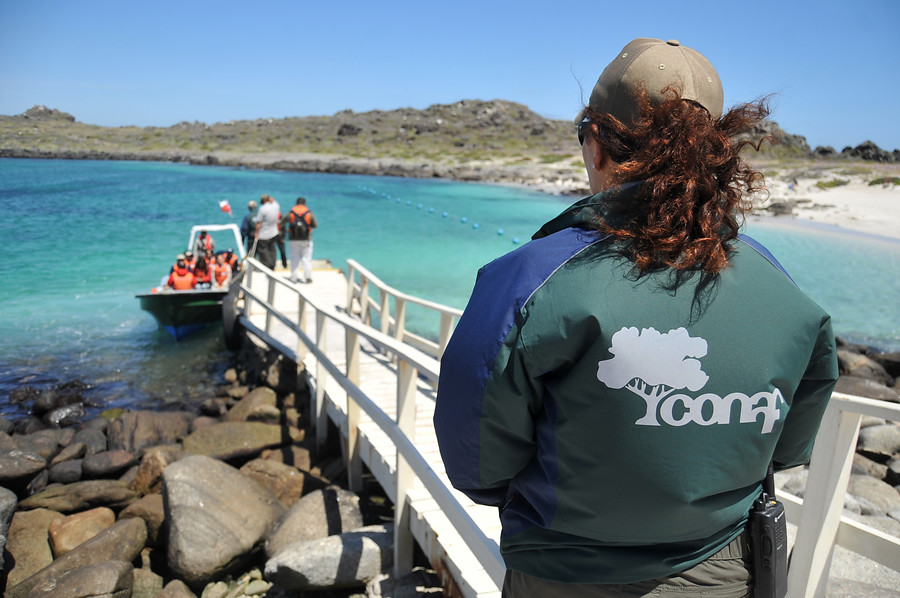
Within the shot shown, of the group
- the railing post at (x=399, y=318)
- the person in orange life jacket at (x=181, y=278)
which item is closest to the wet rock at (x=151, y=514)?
the railing post at (x=399, y=318)

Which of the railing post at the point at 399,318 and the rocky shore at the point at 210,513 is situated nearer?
the rocky shore at the point at 210,513

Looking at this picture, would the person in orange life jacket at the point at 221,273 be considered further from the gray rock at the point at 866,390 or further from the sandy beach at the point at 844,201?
the sandy beach at the point at 844,201

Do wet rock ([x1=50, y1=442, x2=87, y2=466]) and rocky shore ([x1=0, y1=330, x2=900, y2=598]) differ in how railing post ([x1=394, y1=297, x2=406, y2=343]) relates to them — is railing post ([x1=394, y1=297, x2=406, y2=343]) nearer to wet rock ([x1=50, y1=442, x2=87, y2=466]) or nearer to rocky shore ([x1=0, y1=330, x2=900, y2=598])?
rocky shore ([x1=0, y1=330, x2=900, y2=598])

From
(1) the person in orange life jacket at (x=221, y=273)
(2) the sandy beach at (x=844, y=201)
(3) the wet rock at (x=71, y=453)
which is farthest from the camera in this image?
(2) the sandy beach at (x=844, y=201)

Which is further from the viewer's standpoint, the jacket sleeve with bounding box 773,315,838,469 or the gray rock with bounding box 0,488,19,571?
the gray rock with bounding box 0,488,19,571

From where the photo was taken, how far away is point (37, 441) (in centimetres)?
791

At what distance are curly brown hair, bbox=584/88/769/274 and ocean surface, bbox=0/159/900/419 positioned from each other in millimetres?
10315

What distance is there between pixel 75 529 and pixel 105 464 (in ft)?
4.83

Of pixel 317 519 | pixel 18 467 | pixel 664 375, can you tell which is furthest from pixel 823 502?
pixel 18 467

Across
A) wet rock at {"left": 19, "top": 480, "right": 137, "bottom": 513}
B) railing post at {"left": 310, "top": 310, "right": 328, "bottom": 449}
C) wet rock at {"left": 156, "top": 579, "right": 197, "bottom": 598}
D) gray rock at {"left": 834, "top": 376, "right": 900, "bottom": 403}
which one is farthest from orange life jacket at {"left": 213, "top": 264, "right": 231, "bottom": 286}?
gray rock at {"left": 834, "top": 376, "right": 900, "bottom": 403}

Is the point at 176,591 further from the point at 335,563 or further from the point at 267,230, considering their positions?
the point at 267,230

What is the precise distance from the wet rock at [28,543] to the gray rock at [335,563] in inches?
96.5

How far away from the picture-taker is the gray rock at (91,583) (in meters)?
4.42

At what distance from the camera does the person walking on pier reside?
4.11 ft
